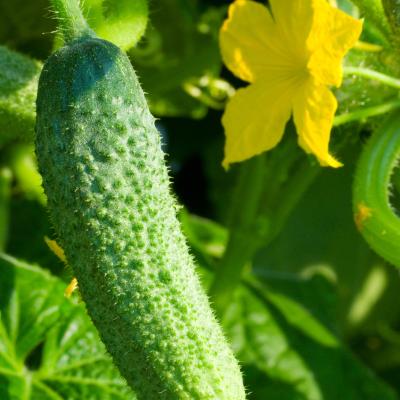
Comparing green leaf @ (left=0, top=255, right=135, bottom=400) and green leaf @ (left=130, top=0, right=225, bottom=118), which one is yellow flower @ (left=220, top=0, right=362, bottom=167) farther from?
green leaf @ (left=130, top=0, right=225, bottom=118)

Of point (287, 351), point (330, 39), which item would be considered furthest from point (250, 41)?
point (287, 351)

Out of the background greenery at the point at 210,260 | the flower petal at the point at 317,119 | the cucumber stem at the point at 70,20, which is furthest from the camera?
the background greenery at the point at 210,260

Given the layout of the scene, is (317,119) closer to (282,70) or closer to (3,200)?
(282,70)

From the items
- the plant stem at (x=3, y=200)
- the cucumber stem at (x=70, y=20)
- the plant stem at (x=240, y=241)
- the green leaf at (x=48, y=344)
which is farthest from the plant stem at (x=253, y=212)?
the cucumber stem at (x=70, y=20)

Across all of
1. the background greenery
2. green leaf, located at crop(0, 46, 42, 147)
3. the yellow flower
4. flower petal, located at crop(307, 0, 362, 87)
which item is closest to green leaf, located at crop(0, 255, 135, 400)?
the background greenery

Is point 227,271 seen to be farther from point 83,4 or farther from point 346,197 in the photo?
point 346,197

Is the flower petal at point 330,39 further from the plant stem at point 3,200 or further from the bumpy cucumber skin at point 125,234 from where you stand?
the plant stem at point 3,200

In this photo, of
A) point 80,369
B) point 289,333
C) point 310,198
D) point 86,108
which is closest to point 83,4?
point 86,108
